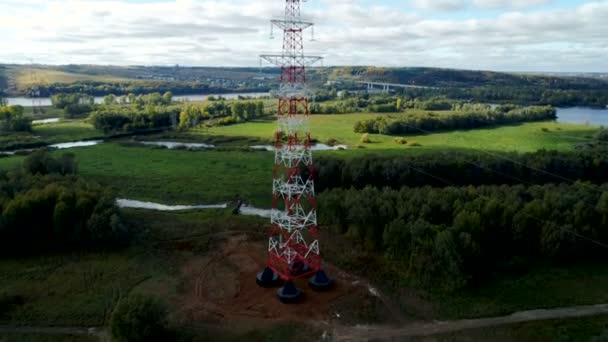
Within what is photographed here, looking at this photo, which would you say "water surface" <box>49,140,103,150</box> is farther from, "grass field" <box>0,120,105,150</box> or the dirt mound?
the dirt mound

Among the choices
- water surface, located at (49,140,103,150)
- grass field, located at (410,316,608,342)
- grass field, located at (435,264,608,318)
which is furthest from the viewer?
water surface, located at (49,140,103,150)

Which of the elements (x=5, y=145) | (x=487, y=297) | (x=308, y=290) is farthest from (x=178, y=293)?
(x=5, y=145)

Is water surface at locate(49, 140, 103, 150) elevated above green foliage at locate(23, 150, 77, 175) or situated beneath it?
situated beneath

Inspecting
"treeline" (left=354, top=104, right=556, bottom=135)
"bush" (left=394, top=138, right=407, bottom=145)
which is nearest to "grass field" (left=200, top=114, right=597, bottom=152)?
"bush" (left=394, top=138, right=407, bottom=145)

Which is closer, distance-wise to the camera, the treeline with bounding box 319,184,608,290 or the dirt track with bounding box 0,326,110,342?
the dirt track with bounding box 0,326,110,342

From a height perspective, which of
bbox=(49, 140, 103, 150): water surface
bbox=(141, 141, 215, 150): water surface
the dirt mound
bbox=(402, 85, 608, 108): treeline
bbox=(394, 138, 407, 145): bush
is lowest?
the dirt mound

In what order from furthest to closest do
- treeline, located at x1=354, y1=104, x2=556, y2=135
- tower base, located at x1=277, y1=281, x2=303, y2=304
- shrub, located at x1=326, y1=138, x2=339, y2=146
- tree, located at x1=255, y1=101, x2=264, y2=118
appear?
tree, located at x1=255, y1=101, x2=264, y2=118
treeline, located at x1=354, y1=104, x2=556, y2=135
shrub, located at x1=326, y1=138, x2=339, y2=146
tower base, located at x1=277, y1=281, x2=303, y2=304

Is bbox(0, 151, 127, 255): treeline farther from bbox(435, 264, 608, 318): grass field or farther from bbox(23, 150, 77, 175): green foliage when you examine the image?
bbox(435, 264, 608, 318): grass field
